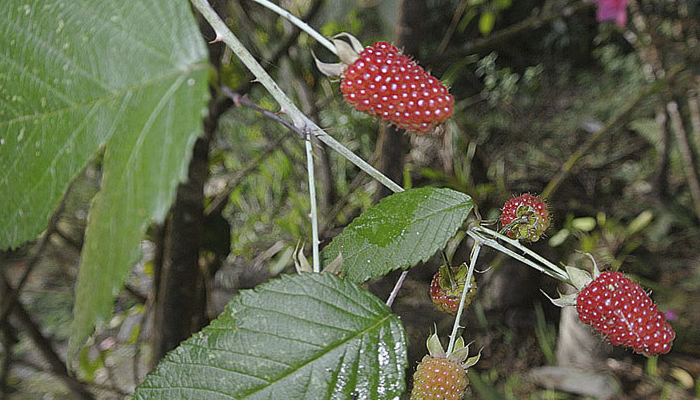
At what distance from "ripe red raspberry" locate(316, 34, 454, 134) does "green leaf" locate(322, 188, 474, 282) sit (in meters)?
0.04

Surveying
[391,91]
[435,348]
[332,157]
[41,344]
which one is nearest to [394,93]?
[391,91]

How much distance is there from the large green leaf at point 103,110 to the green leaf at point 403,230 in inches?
4.2

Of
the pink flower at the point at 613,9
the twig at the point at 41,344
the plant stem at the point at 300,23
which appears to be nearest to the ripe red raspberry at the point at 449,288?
the plant stem at the point at 300,23

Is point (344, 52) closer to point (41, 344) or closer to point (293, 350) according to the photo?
point (293, 350)

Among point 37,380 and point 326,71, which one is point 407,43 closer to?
point 326,71

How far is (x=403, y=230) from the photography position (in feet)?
0.84

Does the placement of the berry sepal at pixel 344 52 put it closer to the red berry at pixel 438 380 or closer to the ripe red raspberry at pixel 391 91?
the ripe red raspberry at pixel 391 91

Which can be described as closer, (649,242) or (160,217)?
(160,217)

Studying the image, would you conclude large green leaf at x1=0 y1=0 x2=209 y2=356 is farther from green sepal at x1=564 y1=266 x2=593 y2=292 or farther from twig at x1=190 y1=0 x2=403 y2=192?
green sepal at x1=564 y1=266 x2=593 y2=292

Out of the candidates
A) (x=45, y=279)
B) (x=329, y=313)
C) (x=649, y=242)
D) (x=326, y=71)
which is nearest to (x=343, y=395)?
(x=329, y=313)

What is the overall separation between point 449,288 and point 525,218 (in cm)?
5

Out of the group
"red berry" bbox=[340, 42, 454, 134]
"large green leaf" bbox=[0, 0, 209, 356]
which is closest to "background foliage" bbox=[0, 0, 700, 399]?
"large green leaf" bbox=[0, 0, 209, 356]

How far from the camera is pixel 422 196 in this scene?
26cm

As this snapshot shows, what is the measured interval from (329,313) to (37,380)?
1434mm
